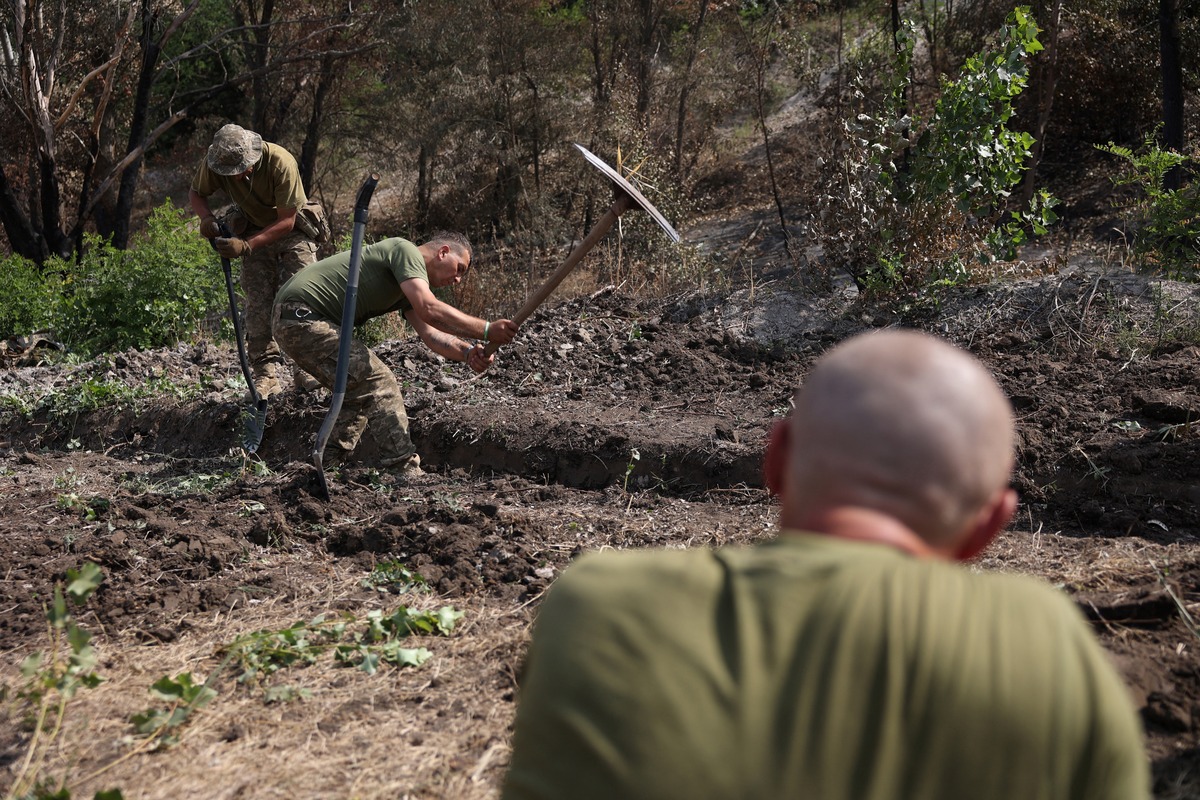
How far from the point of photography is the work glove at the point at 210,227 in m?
7.51

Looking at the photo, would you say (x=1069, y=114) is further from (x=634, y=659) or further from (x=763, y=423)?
(x=634, y=659)

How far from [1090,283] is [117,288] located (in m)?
8.63

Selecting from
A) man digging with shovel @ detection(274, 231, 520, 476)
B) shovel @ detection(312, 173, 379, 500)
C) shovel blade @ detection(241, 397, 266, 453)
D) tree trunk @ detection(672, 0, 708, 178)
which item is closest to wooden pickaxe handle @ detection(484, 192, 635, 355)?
man digging with shovel @ detection(274, 231, 520, 476)

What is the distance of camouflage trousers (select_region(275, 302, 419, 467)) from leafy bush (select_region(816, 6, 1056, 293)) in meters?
3.65

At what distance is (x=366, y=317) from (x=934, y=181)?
14.0 ft

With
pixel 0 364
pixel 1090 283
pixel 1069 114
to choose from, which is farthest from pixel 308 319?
pixel 1069 114

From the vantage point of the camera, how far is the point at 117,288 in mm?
10453

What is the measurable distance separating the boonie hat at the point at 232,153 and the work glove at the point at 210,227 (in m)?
0.33

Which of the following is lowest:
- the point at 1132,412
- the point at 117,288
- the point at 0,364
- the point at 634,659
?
the point at 0,364

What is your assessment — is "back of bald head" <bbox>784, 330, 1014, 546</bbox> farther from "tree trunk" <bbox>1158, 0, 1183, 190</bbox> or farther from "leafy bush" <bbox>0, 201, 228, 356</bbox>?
"leafy bush" <bbox>0, 201, 228, 356</bbox>

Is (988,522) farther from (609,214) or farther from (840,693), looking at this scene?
(609,214)

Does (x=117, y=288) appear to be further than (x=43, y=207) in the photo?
No

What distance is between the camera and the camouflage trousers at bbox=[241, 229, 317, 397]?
790cm

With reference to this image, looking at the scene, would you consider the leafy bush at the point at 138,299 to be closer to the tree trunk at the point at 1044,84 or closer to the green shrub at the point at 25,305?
the green shrub at the point at 25,305
